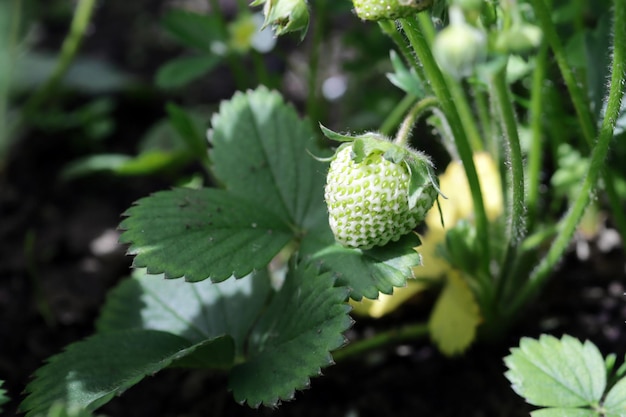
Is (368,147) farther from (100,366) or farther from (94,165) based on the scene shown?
(94,165)

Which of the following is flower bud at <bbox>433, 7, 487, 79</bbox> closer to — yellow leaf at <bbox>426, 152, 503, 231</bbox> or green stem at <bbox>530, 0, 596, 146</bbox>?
green stem at <bbox>530, 0, 596, 146</bbox>

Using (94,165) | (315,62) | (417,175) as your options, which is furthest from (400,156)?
(94,165)

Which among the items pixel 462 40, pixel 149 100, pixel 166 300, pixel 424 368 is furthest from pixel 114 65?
pixel 462 40

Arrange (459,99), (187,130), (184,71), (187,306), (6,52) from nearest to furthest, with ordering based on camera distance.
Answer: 1. (187,306)
2. (459,99)
3. (187,130)
4. (184,71)
5. (6,52)

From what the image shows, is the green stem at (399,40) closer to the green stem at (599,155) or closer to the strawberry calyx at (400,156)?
the strawberry calyx at (400,156)

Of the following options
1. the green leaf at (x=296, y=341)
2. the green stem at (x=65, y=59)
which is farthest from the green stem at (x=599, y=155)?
the green stem at (x=65, y=59)

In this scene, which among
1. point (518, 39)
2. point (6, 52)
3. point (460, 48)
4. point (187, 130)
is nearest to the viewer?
point (460, 48)

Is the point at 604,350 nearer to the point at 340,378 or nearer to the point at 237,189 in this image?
the point at 340,378

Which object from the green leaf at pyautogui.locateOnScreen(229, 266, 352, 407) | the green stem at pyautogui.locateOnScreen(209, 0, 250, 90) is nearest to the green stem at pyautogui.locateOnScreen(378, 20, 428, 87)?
the green leaf at pyautogui.locateOnScreen(229, 266, 352, 407)
